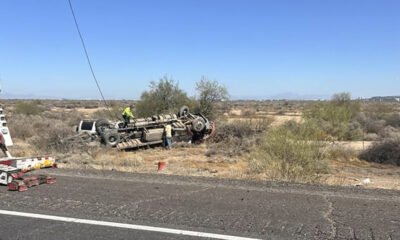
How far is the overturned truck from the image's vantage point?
25.2 meters

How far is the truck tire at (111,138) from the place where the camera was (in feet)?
81.0

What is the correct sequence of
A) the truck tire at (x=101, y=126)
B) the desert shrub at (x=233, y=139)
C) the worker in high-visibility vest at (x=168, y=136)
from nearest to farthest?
1. the truck tire at (x=101, y=126)
2. the desert shrub at (x=233, y=139)
3. the worker in high-visibility vest at (x=168, y=136)

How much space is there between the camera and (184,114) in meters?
29.6

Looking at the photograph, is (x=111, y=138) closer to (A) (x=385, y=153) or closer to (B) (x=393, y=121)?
(A) (x=385, y=153)

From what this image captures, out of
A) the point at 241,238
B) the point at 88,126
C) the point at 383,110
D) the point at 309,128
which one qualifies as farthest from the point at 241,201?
the point at 383,110

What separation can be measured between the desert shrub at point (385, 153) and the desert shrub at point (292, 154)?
8709mm

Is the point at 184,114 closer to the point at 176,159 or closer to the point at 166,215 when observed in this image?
the point at 176,159

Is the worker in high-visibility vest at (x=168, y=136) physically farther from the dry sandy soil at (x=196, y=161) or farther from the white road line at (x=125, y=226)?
the white road line at (x=125, y=226)

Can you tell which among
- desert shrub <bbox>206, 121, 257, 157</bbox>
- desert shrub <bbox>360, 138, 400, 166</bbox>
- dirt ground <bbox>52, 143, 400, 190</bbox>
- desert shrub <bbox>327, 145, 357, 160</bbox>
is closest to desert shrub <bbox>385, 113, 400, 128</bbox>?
desert shrub <bbox>206, 121, 257, 157</bbox>

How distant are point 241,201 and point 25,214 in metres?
3.42

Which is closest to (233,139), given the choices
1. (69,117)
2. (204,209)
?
(204,209)

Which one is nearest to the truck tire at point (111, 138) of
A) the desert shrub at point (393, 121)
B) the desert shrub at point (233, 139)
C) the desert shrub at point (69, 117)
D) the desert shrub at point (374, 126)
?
the desert shrub at point (233, 139)

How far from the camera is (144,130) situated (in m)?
26.5

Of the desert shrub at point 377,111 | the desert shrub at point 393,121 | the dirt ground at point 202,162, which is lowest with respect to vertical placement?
the dirt ground at point 202,162
